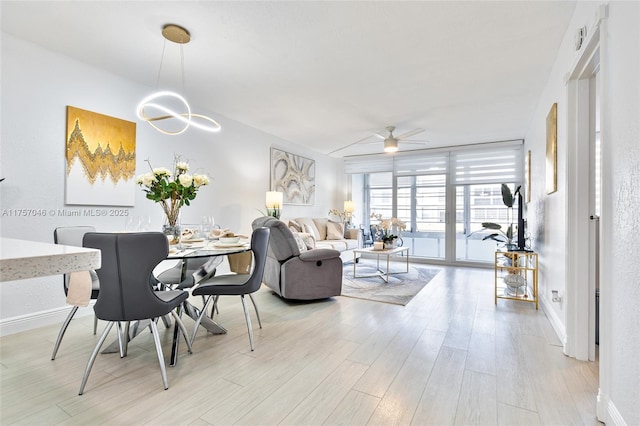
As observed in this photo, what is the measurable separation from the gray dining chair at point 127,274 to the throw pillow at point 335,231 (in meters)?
4.64

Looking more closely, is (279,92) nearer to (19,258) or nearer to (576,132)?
(576,132)

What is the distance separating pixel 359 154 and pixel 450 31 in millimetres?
4911

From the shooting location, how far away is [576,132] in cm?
216

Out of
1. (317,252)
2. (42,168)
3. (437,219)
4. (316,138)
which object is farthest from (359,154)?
(42,168)

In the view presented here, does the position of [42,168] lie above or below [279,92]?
below

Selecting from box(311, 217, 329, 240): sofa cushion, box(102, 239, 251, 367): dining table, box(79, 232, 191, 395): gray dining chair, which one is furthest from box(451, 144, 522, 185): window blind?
box(79, 232, 191, 395): gray dining chair

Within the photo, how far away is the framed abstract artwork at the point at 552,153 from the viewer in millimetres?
2641

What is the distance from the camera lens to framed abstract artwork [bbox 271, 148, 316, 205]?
5.67m

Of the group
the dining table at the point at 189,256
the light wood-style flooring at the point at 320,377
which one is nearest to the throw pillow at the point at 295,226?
the light wood-style flooring at the point at 320,377

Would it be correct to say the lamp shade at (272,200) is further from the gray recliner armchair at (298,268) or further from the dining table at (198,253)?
the dining table at (198,253)

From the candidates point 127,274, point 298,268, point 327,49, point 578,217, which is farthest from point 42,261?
point 298,268

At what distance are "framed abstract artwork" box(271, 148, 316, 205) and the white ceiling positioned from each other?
146 centimetres

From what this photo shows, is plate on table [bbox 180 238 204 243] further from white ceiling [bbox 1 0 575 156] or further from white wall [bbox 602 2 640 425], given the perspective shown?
white wall [bbox 602 2 640 425]

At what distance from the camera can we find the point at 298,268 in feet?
11.4
